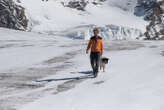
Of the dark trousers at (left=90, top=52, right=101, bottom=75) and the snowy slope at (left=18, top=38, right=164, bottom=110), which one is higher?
the dark trousers at (left=90, top=52, right=101, bottom=75)

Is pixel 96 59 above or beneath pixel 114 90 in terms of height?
above

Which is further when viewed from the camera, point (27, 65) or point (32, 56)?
point (32, 56)

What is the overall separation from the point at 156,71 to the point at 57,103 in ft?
16.9

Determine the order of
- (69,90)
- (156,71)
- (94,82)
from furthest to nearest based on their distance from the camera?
(156,71) < (94,82) < (69,90)

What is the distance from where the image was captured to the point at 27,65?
762 inches

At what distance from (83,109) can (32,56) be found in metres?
12.7

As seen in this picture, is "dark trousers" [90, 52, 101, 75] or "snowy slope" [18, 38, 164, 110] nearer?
"snowy slope" [18, 38, 164, 110]

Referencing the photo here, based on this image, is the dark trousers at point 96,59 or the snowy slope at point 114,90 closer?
the snowy slope at point 114,90

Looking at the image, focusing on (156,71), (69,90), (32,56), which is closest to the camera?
(69,90)

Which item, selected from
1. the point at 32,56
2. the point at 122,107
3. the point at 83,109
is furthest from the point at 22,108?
the point at 32,56

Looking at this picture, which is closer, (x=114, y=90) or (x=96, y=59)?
(x=114, y=90)

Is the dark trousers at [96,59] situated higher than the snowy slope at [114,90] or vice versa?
the dark trousers at [96,59]

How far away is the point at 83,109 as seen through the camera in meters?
10.9

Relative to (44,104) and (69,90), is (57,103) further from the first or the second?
(69,90)
